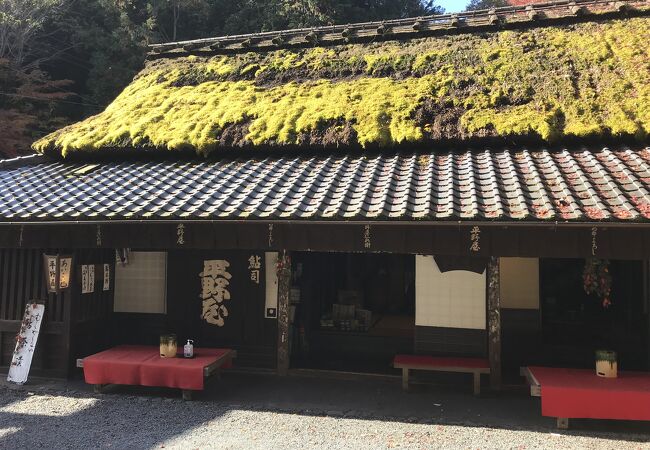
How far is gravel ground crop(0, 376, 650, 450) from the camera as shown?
15.1ft

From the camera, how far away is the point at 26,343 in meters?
6.49

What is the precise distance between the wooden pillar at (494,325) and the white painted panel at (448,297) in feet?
0.81

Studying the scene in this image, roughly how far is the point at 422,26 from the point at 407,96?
242 cm

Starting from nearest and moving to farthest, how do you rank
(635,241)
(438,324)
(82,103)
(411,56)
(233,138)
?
(635,241)
(438,324)
(233,138)
(411,56)
(82,103)

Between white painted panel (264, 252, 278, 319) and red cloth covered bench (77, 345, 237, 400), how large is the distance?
1.02 meters

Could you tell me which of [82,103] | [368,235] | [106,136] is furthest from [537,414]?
[82,103]

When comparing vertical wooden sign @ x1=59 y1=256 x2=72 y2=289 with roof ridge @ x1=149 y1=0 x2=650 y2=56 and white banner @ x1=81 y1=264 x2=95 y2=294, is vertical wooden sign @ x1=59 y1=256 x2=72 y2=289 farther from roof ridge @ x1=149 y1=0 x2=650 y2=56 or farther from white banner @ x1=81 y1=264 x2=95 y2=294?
roof ridge @ x1=149 y1=0 x2=650 y2=56

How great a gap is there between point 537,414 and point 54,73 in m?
21.8

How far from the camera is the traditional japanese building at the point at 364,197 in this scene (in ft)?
16.7

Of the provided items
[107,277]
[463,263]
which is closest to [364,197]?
[463,263]

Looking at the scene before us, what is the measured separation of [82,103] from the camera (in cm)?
1869

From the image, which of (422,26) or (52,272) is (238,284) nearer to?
(52,272)

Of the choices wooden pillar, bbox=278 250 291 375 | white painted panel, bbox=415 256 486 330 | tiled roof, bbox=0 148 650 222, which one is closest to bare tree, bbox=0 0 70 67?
tiled roof, bbox=0 148 650 222

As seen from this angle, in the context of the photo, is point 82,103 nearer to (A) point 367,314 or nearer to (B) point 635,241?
(A) point 367,314
